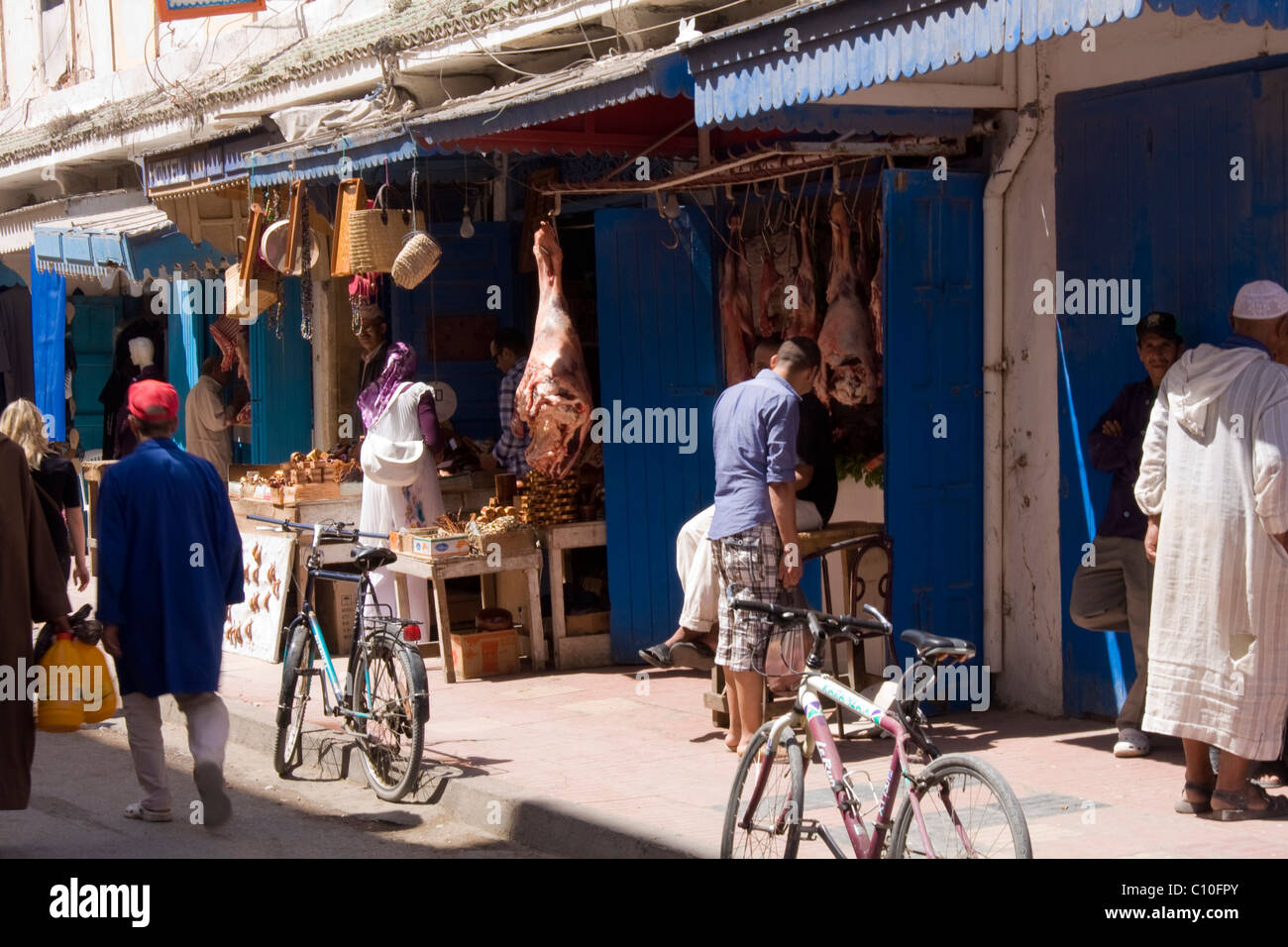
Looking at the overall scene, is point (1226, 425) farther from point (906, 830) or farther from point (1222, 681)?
point (906, 830)

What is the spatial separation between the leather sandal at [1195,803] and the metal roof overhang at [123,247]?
30.4ft

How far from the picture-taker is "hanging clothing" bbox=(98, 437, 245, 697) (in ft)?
21.5

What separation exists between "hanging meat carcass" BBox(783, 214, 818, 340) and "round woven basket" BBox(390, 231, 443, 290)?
2.27 metres

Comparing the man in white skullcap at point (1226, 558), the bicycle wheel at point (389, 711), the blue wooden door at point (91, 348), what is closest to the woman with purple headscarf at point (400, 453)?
the bicycle wheel at point (389, 711)

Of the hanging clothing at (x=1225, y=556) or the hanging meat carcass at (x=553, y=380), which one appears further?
the hanging meat carcass at (x=553, y=380)

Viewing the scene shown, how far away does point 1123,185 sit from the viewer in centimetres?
750

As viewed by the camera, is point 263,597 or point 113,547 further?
point 263,597

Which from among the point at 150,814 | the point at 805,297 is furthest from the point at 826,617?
the point at 805,297

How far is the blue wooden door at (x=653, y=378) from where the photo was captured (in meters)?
9.73

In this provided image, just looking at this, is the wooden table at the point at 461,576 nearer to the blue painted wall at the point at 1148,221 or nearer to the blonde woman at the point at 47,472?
the blonde woman at the point at 47,472

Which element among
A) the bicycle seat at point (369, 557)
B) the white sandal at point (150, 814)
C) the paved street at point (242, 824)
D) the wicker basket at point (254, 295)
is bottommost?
the paved street at point (242, 824)

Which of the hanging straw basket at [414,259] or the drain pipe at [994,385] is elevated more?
the hanging straw basket at [414,259]

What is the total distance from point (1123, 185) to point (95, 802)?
5515mm
